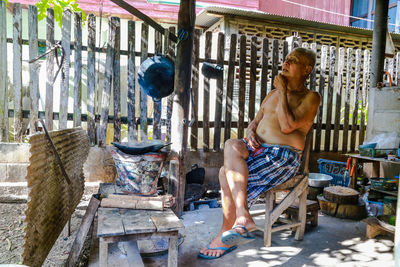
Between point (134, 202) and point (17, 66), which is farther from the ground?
point (17, 66)

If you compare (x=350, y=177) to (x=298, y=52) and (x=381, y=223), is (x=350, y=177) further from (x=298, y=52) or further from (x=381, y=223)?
(x=298, y=52)

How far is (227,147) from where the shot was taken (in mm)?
3113

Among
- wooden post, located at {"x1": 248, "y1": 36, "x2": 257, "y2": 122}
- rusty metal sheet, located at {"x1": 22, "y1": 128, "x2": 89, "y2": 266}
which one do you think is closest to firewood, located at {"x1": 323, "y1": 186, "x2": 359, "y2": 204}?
wooden post, located at {"x1": 248, "y1": 36, "x2": 257, "y2": 122}

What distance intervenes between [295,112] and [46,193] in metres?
2.33

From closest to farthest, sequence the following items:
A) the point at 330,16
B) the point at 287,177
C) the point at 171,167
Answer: the point at 287,177
the point at 171,167
the point at 330,16

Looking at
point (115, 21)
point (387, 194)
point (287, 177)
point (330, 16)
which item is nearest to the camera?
point (287, 177)

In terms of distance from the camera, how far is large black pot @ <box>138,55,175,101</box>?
12.5 feet

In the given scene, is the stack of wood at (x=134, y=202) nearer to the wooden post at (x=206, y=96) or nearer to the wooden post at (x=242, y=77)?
the wooden post at (x=206, y=96)

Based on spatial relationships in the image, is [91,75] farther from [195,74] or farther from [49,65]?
[195,74]

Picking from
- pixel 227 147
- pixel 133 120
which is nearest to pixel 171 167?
pixel 227 147

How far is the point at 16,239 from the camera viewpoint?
3.46m

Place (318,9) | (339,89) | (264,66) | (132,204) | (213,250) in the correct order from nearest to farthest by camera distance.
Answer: (132,204) < (213,250) < (264,66) < (339,89) < (318,9)

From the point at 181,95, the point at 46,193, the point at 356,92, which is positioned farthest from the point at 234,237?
the point at 356,92

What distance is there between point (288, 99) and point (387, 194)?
2259 mm
